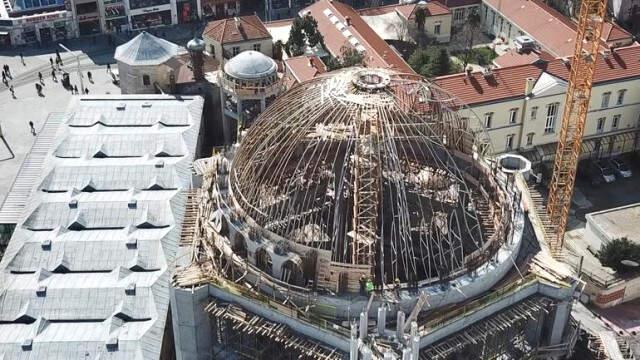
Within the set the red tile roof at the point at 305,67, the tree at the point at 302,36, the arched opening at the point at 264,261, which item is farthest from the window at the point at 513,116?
the arched opening at the point at 264,261

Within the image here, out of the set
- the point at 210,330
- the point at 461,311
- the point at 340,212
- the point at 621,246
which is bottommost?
the point at 621,246

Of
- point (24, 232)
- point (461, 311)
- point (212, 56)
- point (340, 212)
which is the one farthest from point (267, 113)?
point (212, 56)

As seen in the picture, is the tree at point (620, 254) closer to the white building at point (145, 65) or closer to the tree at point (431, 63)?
the tree at point (431, 63)

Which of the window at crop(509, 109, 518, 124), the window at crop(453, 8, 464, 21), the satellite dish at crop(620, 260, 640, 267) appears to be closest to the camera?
the satellite dish at crop(620, 260, 640, 267)

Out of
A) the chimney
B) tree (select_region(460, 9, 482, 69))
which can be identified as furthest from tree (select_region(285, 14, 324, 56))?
the chimney

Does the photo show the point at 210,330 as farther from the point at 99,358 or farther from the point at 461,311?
the point at 461,311

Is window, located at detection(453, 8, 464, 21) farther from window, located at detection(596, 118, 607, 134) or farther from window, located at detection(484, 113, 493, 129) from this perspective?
window, located at detection(484, 113, 493, 129)

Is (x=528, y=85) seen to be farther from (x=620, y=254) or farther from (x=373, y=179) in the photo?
(x=373, y=179)
